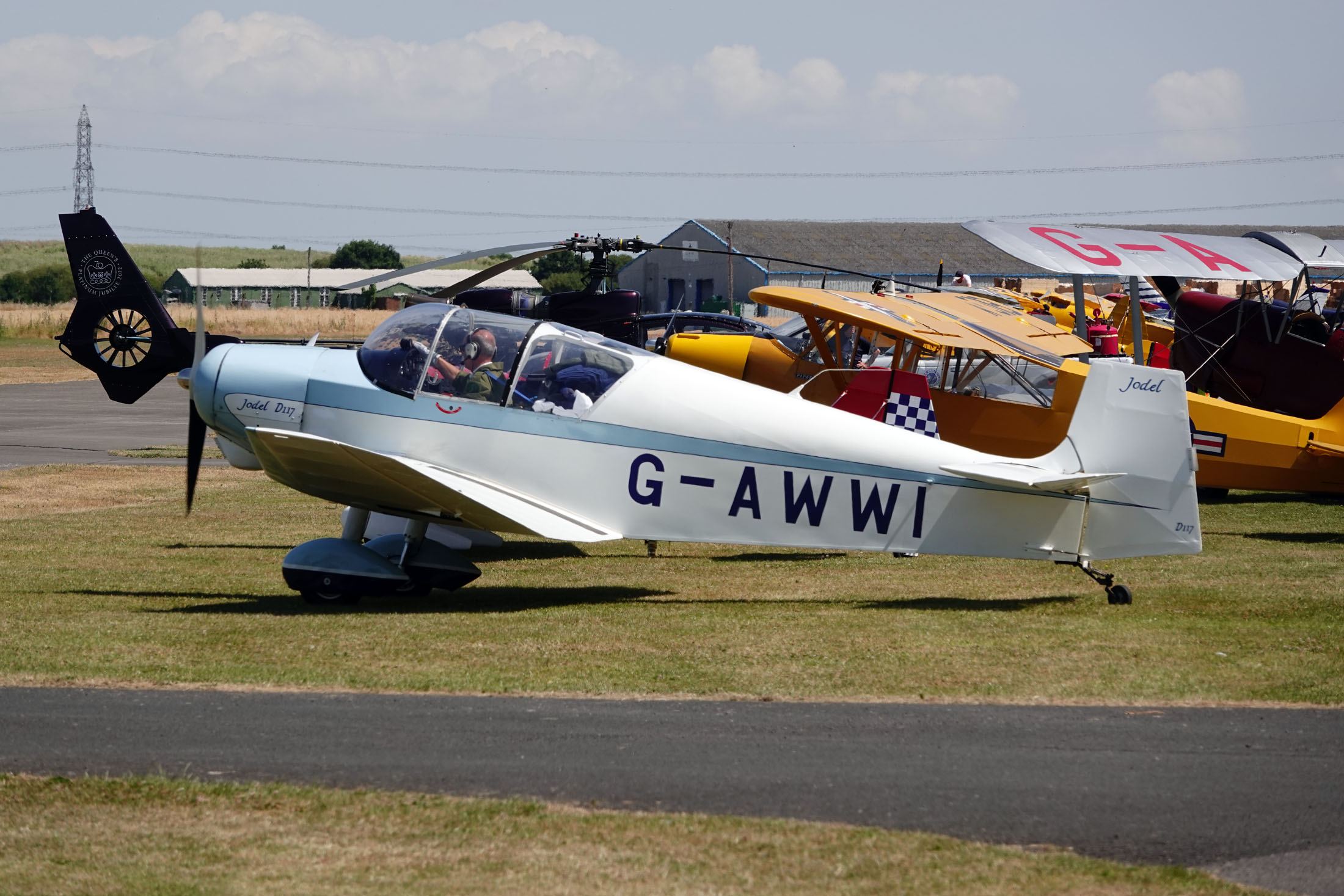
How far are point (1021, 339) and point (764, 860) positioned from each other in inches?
392

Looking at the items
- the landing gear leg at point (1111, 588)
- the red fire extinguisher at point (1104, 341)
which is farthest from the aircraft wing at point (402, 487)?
the red fire extinguisher at point (1104, 341)

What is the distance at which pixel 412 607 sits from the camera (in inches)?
401

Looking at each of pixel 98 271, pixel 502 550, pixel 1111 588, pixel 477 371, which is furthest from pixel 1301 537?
pixel 98 271

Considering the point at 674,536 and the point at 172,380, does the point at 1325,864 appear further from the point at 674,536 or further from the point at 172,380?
the point at 172,380

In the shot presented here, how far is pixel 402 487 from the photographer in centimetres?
967

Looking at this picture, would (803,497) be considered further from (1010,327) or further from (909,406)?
(1010,327)

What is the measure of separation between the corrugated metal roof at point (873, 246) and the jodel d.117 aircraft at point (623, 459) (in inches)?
2395

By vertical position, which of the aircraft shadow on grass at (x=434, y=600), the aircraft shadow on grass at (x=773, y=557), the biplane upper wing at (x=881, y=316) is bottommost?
the aircraft shadow on grass at (x=434, y=600)

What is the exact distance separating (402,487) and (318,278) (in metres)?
104

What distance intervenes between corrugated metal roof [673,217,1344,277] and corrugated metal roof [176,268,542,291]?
20579 mm

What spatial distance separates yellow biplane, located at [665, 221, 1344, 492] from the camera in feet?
44.9

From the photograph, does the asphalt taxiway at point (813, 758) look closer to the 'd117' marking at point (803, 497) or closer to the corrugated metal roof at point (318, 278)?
the 'd117' marking at point (803, 497)

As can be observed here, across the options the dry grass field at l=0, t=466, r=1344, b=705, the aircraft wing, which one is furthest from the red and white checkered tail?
the aircraft wing

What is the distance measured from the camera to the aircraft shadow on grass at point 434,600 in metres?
10.0
